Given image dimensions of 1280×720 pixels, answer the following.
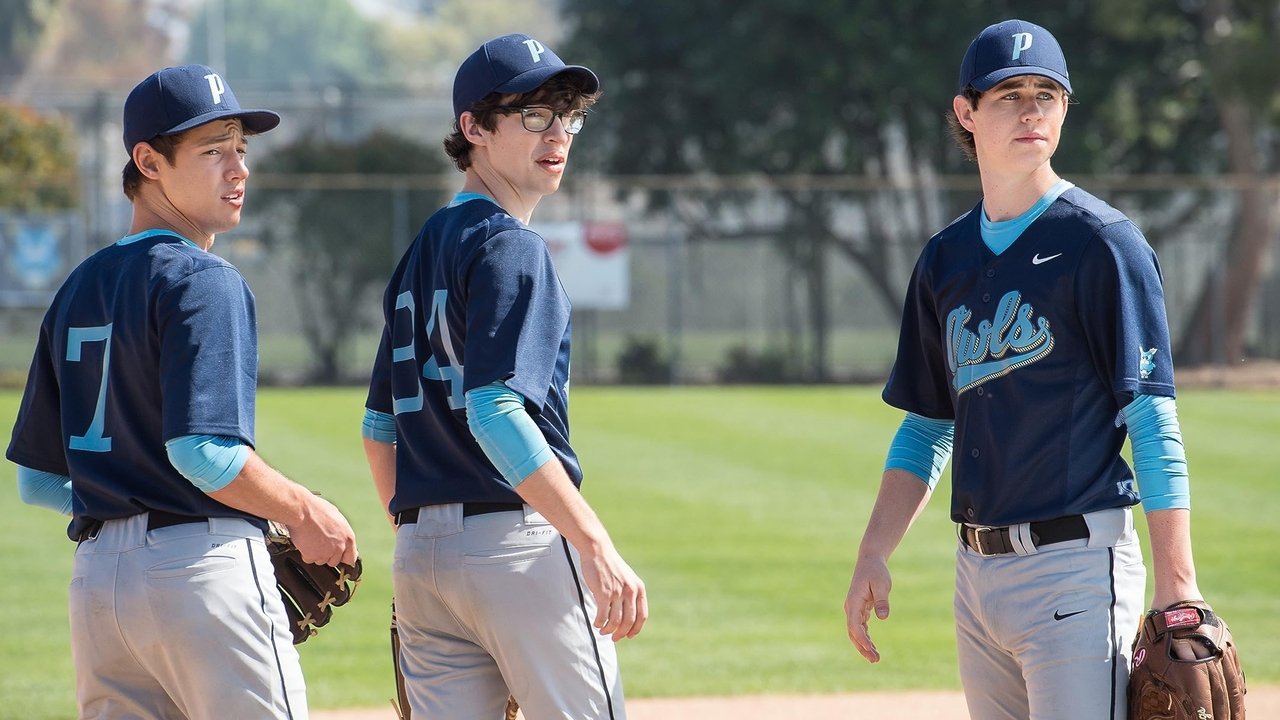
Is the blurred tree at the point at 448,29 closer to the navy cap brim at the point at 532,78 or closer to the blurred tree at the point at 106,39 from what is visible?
the blurred tree at the point at 106,39

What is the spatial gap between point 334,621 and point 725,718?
2.79 m

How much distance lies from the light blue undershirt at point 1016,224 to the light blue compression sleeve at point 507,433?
1.06 m

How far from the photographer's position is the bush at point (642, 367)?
22281 mm

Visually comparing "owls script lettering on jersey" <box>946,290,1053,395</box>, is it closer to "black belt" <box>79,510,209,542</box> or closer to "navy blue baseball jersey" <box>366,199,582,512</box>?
"navy blue baseball jersey" <box>366,199,582,512</box>

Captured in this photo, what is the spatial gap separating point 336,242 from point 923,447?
20067 mm

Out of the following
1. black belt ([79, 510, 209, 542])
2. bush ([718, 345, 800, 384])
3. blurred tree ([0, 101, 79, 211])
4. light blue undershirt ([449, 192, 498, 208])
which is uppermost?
blurred tree ([0, 101, 79, 211])

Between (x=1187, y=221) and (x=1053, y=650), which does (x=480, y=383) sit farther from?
(x=1187, y=221)

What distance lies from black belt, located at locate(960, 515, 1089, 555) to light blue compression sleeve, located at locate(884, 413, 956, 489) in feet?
1.22

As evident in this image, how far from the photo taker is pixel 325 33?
142250mm

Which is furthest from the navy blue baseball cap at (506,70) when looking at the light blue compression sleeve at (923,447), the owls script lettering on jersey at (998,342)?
the light blue compression sleeve at (923,447)

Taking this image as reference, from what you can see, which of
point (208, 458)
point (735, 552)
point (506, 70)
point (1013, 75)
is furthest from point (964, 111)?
point (735, 552)

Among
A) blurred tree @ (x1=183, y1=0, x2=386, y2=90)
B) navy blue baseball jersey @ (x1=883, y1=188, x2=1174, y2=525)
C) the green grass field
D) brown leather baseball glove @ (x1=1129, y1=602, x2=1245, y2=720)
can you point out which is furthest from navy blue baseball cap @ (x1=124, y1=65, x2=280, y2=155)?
blurred tree @ (x1=183, y1=0, x2=386, y2=90)

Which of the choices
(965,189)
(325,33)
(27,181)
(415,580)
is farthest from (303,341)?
(325,33)

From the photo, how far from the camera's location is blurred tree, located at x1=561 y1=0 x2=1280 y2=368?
2327 centimetres
